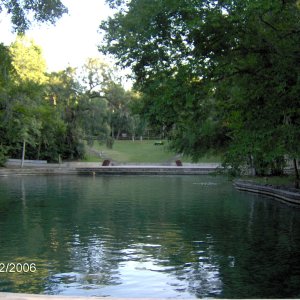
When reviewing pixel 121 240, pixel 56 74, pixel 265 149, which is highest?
pixel 56 74

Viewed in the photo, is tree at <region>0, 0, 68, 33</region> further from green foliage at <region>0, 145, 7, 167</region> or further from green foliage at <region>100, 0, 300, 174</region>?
green foliage at <region>0, 145, 7, 167</region>

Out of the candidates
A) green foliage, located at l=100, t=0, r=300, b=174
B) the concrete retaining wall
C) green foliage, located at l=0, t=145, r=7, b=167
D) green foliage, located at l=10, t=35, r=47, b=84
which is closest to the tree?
green foliage, located at l=100, t=0, r=300, b=174

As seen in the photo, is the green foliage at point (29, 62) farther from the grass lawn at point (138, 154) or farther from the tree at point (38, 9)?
the tree at point (38, 9)

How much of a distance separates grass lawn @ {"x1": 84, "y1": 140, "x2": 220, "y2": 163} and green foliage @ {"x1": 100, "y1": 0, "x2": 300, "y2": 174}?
44984 millimetres

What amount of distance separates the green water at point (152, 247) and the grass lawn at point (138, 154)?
38.1 meters

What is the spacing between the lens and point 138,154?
238 ft

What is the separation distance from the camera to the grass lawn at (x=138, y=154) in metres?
66.1

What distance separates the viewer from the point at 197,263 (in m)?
11.7

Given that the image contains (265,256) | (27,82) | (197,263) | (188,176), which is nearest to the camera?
(197,263)

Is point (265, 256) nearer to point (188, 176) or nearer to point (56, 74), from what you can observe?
point (188, 176)

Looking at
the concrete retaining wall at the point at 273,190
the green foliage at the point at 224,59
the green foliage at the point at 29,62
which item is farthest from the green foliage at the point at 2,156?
the green foliage at the point at 224,59

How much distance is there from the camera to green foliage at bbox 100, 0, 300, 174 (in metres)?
12.4

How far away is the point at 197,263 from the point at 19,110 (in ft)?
93.0

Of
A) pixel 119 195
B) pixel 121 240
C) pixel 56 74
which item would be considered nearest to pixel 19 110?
pixel 119 195
